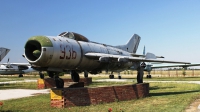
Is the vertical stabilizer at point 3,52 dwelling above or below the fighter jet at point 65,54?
above

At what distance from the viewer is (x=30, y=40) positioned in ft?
35.5

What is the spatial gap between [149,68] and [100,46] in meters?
33.1

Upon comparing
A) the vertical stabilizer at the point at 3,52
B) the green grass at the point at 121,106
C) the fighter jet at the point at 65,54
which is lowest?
the green grass at the point at 121,106

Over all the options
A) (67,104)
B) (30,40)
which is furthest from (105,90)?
(30,40)

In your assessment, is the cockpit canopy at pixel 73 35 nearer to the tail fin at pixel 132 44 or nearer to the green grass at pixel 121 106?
the green grass at pixel 121 106

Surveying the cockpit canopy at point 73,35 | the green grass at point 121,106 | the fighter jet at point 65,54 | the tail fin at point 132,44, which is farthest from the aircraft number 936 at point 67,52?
the tail fin at point 132,44

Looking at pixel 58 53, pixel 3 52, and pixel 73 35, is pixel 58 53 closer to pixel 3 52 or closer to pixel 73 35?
pixel 73 35

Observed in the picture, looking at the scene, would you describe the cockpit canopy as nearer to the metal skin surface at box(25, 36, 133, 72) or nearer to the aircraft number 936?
the metal skin surface at box(25, 36, 133, 72)

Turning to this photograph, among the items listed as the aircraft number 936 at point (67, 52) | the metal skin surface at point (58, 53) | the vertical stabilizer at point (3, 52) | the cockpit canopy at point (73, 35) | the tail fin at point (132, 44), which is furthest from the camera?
the vertical stabilizer at point (3, 52)

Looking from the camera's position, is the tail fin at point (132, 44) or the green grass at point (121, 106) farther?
the tail fin at point (132, 44)

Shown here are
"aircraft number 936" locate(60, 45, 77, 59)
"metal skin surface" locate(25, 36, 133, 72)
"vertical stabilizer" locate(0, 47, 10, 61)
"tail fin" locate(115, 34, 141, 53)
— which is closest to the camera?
"metal skin surface" locate(25, 36, 133, 72)

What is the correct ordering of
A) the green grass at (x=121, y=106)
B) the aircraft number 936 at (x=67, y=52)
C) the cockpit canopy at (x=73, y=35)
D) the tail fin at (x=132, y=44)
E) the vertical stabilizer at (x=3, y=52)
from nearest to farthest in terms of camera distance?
1. the green grass at (x=121, y=106)
2. the aircraft number 936 at (x=67, y=52)
3. the cockpit canopy at (x=73, y=35)
4. the tail fin at (x=132, y=44)
5. the vertical stabilizer at (x=3, y=52)

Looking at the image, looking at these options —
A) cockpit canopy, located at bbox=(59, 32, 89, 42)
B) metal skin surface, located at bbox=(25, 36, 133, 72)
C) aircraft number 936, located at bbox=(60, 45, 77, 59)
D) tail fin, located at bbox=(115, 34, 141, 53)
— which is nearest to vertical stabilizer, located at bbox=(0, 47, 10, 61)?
tail fin, located at bbox=(115, 34, 141, 53)

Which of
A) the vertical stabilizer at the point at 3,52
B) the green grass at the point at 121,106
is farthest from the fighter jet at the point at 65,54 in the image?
the vertical stabilizer at the point at 3,52
